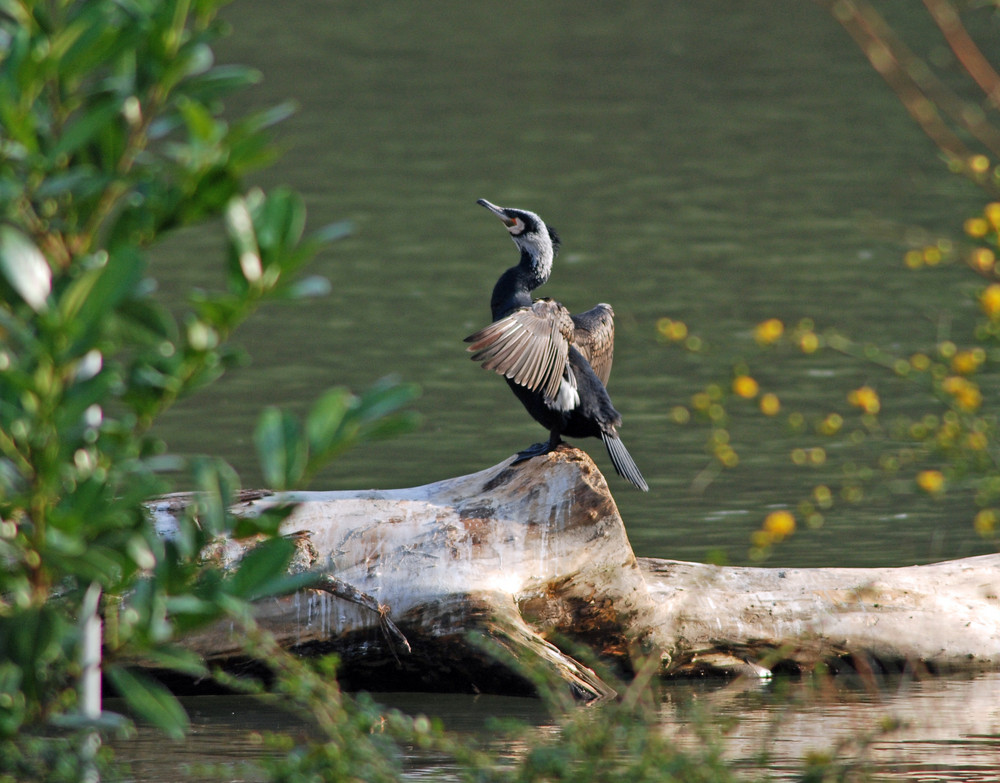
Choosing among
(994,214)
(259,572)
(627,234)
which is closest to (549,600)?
(994,214)

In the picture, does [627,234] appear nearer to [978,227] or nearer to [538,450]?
[538,450]

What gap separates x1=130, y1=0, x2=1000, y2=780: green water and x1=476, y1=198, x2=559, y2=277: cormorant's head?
1.34m

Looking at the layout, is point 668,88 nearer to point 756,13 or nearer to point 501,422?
point 756,13

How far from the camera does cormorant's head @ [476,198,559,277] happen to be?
6.68m

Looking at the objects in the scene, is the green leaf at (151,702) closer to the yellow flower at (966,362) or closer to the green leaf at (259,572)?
the green leaf at (259,572)

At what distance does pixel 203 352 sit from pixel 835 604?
4.09 m

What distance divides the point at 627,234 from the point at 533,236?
30.4ft

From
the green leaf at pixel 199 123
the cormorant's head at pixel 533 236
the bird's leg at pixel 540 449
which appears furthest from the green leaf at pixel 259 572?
the cormorant's head at pixel 533 236

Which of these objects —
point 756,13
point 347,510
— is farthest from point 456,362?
point 756,13

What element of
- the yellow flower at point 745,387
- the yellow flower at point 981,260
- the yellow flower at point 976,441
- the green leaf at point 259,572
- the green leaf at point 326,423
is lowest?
the green leaf at point 259,572

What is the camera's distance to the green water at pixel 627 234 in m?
7.96

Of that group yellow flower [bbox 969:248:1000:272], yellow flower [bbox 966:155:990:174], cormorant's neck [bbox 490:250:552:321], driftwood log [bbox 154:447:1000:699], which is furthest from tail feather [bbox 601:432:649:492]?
yellow flower [bbox 966:155:990:174]

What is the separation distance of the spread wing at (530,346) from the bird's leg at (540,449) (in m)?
0.20

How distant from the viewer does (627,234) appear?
15.9 meters
